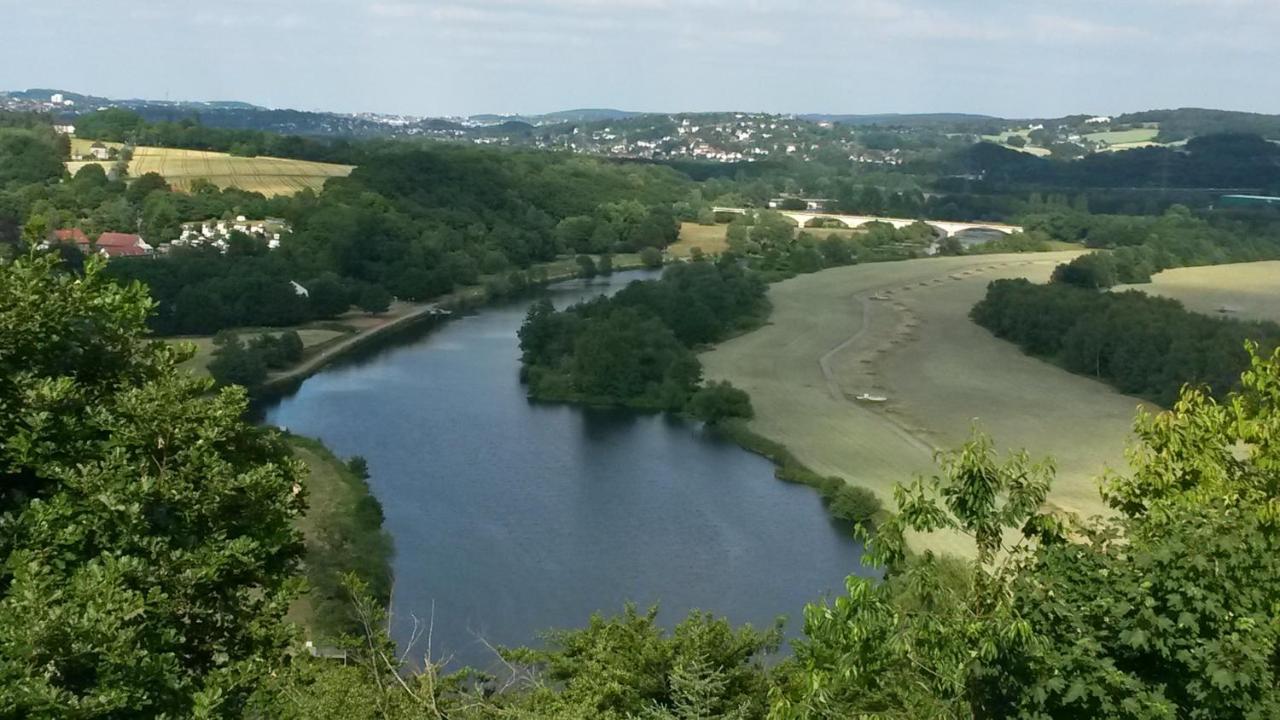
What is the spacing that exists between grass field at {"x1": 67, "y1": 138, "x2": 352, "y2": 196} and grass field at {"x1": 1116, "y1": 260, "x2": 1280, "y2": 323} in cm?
1938

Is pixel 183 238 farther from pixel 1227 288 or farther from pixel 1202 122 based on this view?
pixel 1202 122

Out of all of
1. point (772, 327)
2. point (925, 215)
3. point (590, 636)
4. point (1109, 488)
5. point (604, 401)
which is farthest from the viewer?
point (925, 215)

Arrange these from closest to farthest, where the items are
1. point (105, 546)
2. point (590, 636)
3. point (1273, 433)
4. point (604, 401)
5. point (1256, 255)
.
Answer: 1. point (105, 546)
2. point (1273, 433)
3. point (590, 636)
4. point (604, 401)
5. point (1256, 255)

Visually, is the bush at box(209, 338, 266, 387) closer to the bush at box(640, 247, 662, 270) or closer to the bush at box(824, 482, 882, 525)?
the bush at box(824, 482, 882, 525)

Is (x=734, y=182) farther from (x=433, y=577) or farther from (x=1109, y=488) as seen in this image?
(x=1109, y=488)

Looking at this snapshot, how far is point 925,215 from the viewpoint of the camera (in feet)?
131

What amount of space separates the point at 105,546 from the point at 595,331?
1423 centimetres

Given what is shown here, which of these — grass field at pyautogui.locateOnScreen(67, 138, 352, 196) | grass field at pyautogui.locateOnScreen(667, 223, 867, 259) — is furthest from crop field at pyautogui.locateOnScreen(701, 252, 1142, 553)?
grass field at pyautogui.locateOnScreen(67, 138, 352, 196)

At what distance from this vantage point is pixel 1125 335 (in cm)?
1680

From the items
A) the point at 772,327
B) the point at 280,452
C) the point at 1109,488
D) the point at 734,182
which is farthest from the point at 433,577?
the point at 734,182

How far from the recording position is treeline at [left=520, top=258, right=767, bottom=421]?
16.0 meters

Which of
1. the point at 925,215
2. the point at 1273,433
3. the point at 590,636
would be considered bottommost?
the point at 925,215

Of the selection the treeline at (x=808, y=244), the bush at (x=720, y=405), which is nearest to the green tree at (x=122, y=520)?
the bush at (x=720, y=405)

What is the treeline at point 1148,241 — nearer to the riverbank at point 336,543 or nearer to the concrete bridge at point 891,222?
the concrete bridge at point 891,222
